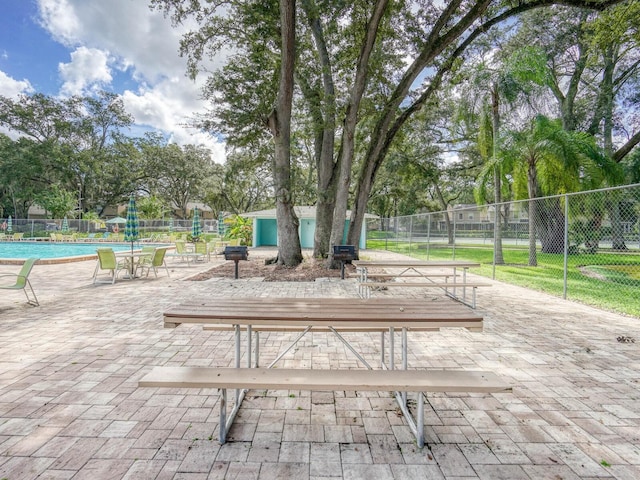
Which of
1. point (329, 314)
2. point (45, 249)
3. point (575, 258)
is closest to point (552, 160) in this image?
point (575, 258)

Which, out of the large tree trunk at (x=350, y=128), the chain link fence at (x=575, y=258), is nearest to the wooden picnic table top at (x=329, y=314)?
the chain link fence at (x=575, y=258)

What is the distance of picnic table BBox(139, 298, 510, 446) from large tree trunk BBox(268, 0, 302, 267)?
8964 millimetres

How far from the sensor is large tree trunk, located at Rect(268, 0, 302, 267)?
10.3 m

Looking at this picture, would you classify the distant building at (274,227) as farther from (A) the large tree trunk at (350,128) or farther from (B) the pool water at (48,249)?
(A) the large tree trunk at (350,128)

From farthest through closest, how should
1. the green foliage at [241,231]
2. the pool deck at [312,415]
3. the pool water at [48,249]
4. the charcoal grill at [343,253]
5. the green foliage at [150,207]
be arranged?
the green foliage at [150,207], the green foliage at [241,231], the pool water at [48,249], the charcoal grill at [343,253], the pool deck at [312,415]

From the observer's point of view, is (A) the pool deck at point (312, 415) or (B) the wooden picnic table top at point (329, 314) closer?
(A) the pool deck at point (312, 415)

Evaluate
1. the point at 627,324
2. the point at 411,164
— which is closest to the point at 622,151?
the point at 411,164

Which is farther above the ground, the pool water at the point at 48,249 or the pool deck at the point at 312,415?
the pool water at the point at 48,249

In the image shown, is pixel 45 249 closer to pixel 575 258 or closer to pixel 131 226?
pixel 131 226

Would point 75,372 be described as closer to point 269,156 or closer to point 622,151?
point 269,156

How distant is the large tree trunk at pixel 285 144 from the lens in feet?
33.9

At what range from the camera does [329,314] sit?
256cm

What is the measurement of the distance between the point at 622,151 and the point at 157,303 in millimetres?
24065

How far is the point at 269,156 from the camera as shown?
14039mm
